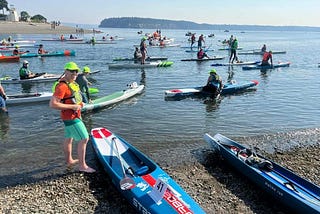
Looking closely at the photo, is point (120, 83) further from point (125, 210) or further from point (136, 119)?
point (125, 210)

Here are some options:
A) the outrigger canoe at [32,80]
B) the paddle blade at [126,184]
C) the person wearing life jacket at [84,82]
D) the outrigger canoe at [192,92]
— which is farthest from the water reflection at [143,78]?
the paddle blade at [126,184]

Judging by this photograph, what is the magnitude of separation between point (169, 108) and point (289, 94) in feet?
26.0

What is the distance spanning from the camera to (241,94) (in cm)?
1775

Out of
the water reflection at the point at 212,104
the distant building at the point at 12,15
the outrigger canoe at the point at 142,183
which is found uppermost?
the distant building at the point at 12,15

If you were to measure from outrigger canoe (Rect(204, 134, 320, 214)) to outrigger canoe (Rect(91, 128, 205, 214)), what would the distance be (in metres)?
2.05

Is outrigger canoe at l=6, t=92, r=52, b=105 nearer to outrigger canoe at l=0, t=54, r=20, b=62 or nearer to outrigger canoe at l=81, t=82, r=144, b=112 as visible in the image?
outrigger canoe at l=81, t=82, r=144, b=112

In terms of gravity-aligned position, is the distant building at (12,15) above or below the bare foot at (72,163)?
above

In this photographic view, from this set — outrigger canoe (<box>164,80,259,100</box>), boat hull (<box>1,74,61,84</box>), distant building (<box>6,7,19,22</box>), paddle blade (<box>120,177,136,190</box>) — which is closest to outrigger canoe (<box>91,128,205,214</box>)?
paddle blade (<box>120,177,136,190</box>)

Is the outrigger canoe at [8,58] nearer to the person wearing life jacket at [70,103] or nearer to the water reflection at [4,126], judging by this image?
the water reflection at [4,126]

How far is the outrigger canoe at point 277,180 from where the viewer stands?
6409 millimetres

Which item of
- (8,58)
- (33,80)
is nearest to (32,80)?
(33,80)

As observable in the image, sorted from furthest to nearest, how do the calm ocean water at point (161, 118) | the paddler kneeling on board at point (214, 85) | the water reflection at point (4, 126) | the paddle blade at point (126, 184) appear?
the paddler kneeling on board at point (214, 85), the water reflection at point (4, 126), the calm ocean water at point (161, 118), the paddle blade at point (126, 184)

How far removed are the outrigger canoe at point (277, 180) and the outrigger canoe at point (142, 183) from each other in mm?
2049

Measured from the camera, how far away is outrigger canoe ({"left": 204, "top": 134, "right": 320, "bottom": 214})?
641cm
